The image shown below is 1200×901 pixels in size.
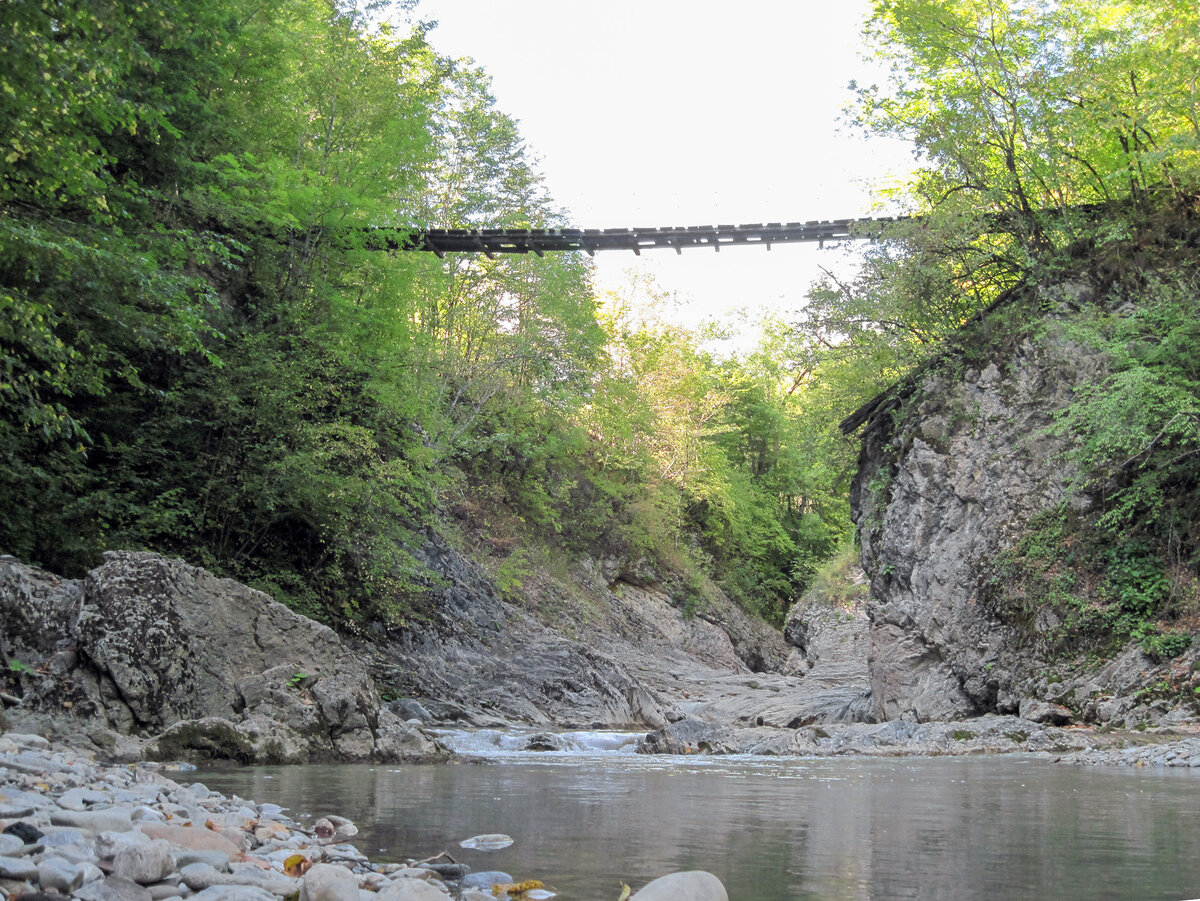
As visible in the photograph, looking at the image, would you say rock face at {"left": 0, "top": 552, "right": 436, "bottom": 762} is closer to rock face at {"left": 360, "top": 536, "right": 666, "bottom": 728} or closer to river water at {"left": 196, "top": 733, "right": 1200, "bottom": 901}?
river water at {"left": 196, "top": 733, "right": 1200, "bottom": 901}

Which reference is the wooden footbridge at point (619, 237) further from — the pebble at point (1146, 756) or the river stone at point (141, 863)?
the river stone at point (141, 863)

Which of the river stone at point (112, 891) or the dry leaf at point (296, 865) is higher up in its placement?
the river stone at point (112, 891)

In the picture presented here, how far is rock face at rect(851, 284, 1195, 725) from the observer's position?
12.6 m

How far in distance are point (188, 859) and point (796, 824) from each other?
2.75 m

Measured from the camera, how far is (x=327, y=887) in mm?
2271

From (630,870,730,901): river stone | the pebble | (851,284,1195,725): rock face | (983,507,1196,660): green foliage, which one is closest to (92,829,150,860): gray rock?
(630,870,730,901): river stone

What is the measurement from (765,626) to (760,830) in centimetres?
3220

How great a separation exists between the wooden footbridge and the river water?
12.7 meters

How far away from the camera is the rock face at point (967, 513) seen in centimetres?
1262

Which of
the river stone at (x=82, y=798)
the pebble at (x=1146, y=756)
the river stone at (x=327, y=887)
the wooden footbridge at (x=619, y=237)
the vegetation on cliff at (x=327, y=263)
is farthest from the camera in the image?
the wooden footbridge at (x=619, y=237)

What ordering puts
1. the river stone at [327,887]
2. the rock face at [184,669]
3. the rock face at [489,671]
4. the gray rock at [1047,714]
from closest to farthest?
the river stone at [327,887], the rock face at [184,669], the gray rock at [1047,714], the rock face at [489,671]

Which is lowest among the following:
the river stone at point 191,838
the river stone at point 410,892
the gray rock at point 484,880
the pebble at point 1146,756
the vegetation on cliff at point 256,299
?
the pebble at point 1146,756

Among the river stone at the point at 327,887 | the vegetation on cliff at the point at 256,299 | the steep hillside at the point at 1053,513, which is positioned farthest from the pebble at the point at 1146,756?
the vegetation on cliff at the point at 256,299

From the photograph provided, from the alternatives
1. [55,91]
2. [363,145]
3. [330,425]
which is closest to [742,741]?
[330,425]
